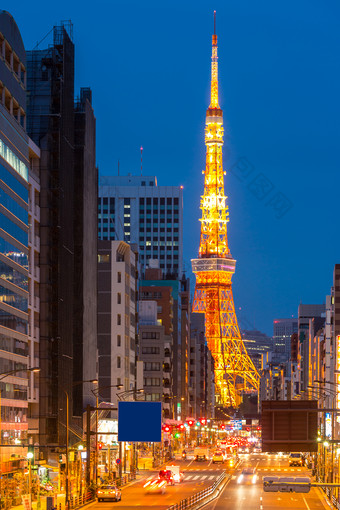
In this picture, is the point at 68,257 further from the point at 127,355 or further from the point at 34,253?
the point at 127,355

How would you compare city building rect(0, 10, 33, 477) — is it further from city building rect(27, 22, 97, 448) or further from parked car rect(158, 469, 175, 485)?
parked car rect(158, 469, 175, 485)

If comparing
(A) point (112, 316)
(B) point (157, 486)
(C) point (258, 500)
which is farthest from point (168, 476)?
(A) point (112, 316)

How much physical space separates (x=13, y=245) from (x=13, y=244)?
0.09 metres

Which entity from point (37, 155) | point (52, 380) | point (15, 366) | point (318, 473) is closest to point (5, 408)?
point (15, 366)

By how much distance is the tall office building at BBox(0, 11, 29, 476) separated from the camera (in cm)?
9375

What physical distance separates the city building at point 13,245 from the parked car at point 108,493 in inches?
303

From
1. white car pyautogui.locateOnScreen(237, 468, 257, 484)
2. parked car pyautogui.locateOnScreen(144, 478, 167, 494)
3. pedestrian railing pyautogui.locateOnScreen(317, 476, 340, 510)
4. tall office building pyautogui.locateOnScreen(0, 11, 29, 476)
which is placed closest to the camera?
pedestrian railing pyautogui.locateOnScreen(317, 476, 340, 510)

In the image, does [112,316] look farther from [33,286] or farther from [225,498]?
[225,498]

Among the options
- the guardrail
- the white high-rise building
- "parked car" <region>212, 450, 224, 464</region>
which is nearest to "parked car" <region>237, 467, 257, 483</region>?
the guardrail

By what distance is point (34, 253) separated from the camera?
11700 cm

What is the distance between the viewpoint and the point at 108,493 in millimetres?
89125

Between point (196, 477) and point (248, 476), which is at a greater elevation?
point (196, 477)

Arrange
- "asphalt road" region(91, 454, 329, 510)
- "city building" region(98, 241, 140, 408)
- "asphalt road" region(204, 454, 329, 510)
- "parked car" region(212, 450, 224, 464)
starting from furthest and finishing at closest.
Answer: "city building" region(98, 241, 140, 408), "parked car" region(212, 450, 224, 464), "asphalt road" region(204, 454, 329, 510), "asphalt road" region(91, 454, 329, 510)

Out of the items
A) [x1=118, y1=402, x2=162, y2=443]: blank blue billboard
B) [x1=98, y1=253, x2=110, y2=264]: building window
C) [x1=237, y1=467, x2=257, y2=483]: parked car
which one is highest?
[x1=98, y1=253, x2=110, y2=264]: building window
